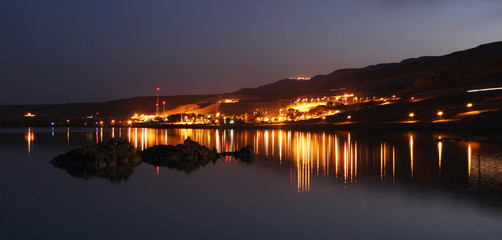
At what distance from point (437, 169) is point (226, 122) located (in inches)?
3093

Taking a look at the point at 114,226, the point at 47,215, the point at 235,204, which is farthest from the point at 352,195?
the point at 47,215

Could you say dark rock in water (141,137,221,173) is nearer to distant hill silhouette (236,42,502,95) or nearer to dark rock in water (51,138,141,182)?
dark rock in water (51,138,141,182)

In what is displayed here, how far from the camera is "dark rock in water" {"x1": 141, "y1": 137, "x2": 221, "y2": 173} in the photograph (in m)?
22.8

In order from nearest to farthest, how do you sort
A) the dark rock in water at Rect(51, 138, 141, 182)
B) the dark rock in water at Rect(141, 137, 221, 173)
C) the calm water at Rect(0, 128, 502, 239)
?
the calm water at Rect(0, 128, 502, 239)
the dark rock in water at Rect(51, 138, 141, 182)
the dark rock in water at Rect(141, 137, 221, 173)

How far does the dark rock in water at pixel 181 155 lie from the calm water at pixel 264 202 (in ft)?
5.96

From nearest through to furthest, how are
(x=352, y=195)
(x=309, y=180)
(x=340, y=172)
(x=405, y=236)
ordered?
(x=405, y=236) → (x=352, y=195) → (x=309, y=180) → (x=340, y=172)

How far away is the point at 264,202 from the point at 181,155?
11.5m

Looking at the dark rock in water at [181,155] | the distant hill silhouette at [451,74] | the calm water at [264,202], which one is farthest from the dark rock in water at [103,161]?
the distant hill silhouette at [451,74]

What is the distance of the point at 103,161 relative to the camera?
65.5ft

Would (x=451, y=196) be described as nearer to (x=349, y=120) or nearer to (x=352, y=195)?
(x=352, y=195)

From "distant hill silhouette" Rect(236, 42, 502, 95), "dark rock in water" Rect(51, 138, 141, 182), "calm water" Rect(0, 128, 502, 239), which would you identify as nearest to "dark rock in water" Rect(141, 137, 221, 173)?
"dark rock in water" Rect(51, 138, 141, 182)

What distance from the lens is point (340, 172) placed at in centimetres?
1883

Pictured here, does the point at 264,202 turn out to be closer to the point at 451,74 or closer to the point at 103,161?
the point at 103,161

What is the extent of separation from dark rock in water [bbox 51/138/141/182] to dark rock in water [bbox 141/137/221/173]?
1.36 metres
